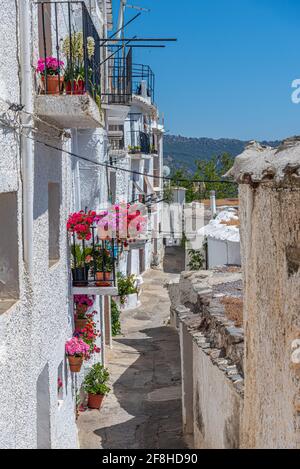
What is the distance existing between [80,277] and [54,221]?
2.14 meters

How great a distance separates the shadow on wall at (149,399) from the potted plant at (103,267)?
2.94m

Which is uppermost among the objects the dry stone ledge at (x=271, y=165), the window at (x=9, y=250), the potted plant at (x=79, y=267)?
the dry stone ledge at (x=271, y=165)

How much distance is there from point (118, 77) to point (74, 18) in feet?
7.62

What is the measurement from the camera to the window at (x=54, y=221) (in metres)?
10.5

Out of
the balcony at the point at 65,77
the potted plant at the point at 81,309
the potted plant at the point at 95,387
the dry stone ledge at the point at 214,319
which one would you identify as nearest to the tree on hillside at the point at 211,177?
the potted plant at the point at 95,387

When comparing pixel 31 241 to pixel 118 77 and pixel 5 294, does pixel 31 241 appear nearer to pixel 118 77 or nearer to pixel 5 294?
pixel 5 294

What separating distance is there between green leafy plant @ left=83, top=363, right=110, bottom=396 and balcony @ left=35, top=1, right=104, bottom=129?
632 centimetres

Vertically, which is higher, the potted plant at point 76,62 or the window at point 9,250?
the potted plant at point 76,62

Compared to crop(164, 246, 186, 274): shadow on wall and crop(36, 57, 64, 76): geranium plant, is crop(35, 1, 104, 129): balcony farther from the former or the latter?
crop(164, 246, 186, 274): shadow on wall

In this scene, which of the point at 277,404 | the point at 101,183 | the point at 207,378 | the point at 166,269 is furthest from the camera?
the point at 166,269

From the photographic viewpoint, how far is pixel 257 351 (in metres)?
6.50

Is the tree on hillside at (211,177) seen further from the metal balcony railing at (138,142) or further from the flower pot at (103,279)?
the flower pot at (103,279)

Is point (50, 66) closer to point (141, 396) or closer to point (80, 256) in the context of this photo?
A: point (80, 256)

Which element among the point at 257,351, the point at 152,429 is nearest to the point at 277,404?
the point at 257,351
